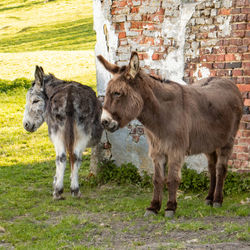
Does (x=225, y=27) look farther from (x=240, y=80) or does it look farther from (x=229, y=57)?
(x=240, y=80)

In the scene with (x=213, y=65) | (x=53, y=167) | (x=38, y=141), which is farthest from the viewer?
(x=38, y=141)

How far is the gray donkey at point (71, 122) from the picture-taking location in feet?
24.5

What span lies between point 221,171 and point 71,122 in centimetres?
224

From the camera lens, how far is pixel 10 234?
239 inches

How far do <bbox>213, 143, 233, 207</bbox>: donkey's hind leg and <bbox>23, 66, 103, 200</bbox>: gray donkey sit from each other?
2.05m

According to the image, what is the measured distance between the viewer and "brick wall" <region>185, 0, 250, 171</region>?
289 inches

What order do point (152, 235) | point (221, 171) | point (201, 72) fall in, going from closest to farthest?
point (152, 235), point (221, 171), point (201, 72)

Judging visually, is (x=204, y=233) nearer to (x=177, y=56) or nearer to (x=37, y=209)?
(x=37, y=209)

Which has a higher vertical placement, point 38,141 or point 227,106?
point 227,106

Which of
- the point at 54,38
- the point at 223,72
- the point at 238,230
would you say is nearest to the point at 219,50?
the point at 223,72

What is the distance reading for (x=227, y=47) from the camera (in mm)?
7480

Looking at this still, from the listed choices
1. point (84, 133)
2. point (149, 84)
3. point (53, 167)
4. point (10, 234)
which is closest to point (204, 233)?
point (149, 84)

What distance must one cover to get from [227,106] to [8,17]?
42395 mm

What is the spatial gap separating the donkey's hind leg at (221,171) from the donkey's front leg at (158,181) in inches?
33.7
